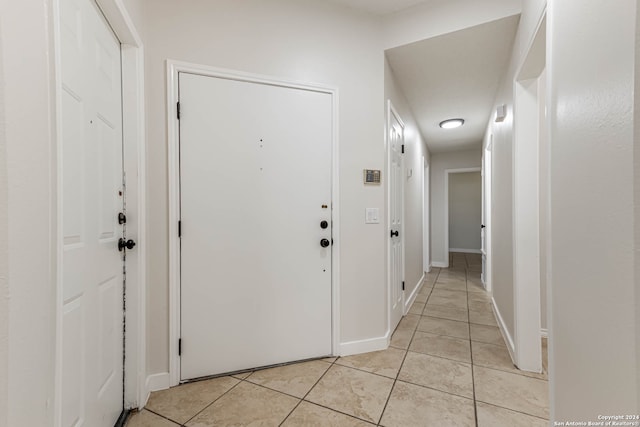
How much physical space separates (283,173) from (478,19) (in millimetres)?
1787

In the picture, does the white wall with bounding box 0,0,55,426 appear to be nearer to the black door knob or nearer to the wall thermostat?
the black door knob

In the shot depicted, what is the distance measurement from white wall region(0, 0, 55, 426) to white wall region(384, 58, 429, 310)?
2331 millimetres

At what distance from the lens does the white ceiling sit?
80.4 inches

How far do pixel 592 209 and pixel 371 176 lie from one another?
4.69 ft

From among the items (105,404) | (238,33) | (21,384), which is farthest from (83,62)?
(105,404)

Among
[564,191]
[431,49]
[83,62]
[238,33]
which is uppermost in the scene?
[431,49]

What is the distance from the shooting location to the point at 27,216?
2.27ft

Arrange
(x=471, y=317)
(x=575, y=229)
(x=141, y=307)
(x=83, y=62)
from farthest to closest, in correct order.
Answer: (x=471, y=317), (x=141, y=307), (x=83, y=62), (x=575, y=229)

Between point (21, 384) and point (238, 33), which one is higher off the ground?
point (238, 33)

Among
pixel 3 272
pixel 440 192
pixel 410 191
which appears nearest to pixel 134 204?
pixel 3 272

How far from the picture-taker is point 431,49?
223 cm

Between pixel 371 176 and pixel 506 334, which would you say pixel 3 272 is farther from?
pixel 506 334

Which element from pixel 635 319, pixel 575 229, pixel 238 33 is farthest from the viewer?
pixel 238 33

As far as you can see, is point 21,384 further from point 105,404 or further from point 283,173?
point 283,173
